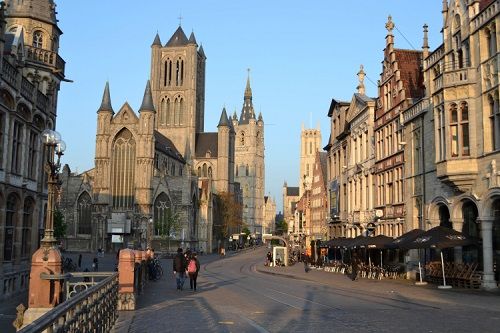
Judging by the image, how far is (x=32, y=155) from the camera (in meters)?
27.3

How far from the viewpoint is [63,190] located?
8319 cm

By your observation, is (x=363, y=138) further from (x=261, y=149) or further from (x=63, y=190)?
(x=261, y=149)

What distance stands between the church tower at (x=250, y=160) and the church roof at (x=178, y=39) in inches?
2246

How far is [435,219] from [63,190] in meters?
67.7

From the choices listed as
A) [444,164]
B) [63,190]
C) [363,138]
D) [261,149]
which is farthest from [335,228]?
[261,149]

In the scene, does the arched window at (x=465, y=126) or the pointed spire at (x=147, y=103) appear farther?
the pointed spire at (x=147, y=103)

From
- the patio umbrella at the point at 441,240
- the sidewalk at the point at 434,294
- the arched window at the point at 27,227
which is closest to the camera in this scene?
the sidewalk at the point at 434,294

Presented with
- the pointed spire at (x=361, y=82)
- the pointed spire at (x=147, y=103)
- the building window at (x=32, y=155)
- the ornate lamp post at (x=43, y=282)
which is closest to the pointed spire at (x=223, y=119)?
the pointed spire at (x=147, y=103)

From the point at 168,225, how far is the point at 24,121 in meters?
57.8

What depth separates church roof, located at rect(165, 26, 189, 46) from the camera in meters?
113

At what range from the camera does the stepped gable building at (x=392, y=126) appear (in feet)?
103

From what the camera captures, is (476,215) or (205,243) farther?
(205,243)

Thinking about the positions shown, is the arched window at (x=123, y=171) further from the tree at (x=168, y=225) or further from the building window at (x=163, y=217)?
the tree at (x=168, y=225)

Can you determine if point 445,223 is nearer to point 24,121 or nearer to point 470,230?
point 470,230
